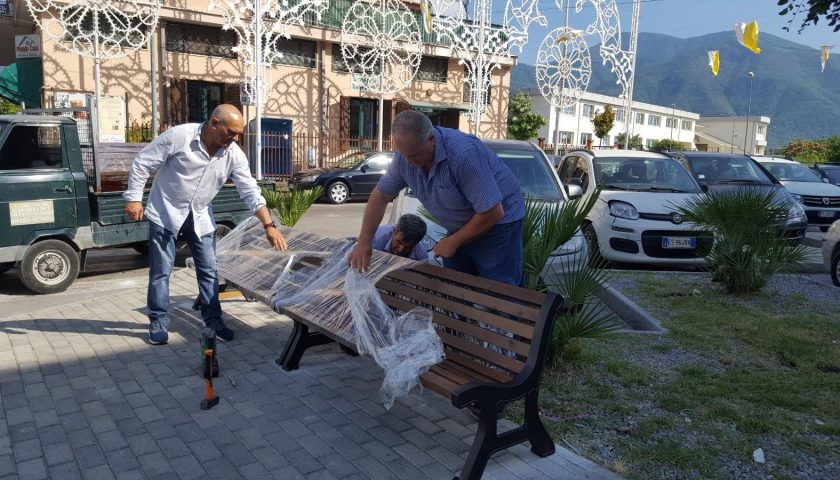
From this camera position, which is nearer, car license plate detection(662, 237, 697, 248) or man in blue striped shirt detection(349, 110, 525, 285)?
man in blue striped shirt detection(349, 110, 525, 285)

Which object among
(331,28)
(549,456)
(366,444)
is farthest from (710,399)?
(331,28)

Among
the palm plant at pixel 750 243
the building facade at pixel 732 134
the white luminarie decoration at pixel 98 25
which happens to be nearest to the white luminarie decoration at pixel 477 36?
the white luminarie decoration at pixel 98 25

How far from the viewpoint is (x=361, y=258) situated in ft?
13.3

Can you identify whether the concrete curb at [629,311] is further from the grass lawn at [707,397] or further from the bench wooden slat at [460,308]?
the bench wooden slat at [460,308]

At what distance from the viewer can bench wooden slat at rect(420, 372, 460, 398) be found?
10.1 ft

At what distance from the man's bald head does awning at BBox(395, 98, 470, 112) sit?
77.9 feet

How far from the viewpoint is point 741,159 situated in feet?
39.3

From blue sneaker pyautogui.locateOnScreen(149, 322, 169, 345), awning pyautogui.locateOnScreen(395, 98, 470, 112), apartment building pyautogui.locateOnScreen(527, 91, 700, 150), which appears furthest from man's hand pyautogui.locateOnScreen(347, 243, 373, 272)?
apartment building pyautogui.locateOnScreen(527, 91, 700, 150)

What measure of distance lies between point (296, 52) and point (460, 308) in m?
24.7

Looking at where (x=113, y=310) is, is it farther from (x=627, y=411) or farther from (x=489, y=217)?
(x=627, y=411)

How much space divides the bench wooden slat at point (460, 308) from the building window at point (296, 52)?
23421mm

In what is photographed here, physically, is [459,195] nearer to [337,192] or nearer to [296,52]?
[337,192]

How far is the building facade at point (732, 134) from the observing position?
9300 cm

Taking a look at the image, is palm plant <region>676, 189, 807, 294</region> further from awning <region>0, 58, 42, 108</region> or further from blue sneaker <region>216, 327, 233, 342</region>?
awning <region>0, 58, 42, 108</region>
